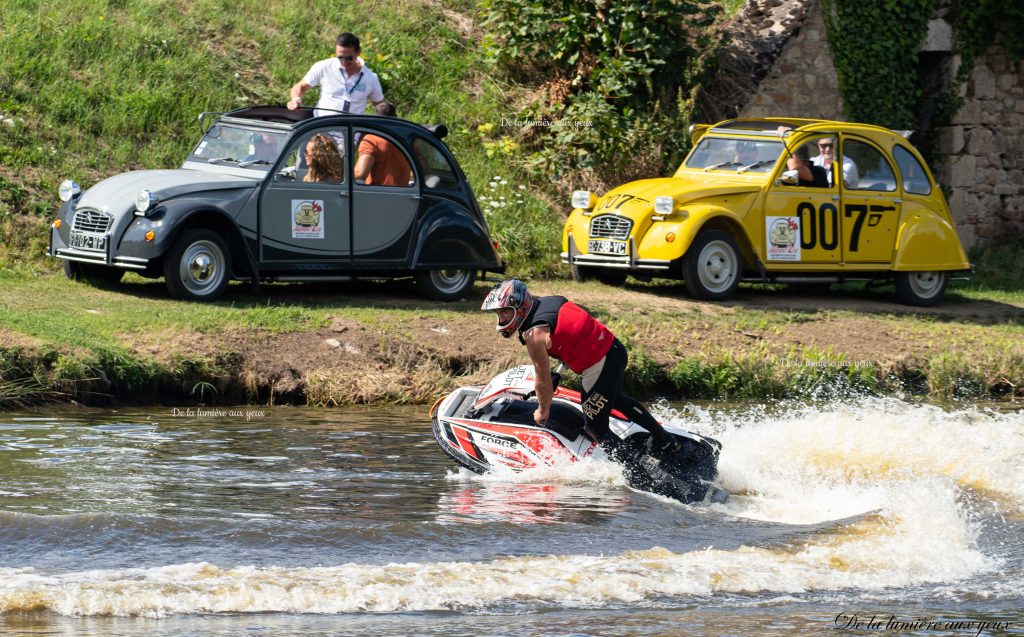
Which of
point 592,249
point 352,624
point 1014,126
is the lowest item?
point 352,624

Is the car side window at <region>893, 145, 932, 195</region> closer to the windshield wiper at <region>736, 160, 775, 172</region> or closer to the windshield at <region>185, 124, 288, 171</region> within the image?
the windshield wiper at <region>736, 160, 775, 172</region>

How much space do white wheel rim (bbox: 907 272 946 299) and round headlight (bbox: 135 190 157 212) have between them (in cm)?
934

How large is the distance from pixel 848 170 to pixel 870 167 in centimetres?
41

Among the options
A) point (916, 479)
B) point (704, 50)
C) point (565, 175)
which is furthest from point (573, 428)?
point (704, 50)

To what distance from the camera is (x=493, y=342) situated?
13664 mm

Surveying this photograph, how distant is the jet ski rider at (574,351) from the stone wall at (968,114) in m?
12.3

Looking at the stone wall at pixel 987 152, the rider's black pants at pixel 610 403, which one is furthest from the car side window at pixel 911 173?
the rider's black pants at pixel 610 403

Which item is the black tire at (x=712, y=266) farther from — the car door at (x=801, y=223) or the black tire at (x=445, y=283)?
the black tire at (x=445, y=283)

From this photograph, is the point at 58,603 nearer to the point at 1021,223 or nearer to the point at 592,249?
the point at 592,249

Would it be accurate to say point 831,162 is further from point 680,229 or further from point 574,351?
point 574,351

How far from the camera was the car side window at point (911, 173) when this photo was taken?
1727cm

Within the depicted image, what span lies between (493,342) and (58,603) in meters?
7.47

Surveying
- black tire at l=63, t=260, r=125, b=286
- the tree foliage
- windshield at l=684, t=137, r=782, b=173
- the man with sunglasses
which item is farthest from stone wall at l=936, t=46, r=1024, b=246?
black tire at l=63, t=260, r=125, b=286

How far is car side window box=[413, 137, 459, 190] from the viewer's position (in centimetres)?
1499
